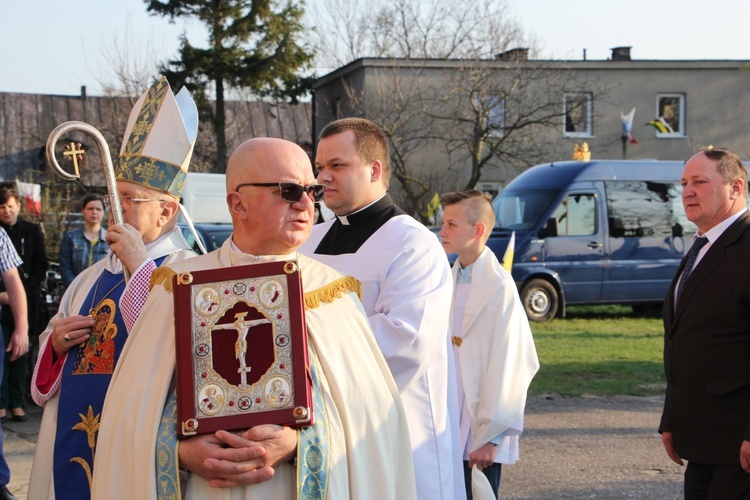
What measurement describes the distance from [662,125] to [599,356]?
74.8 ft

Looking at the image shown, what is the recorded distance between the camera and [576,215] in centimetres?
1722

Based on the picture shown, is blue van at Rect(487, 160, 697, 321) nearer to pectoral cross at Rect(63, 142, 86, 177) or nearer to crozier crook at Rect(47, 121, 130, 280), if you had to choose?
pectoral cross at Rect(63, 142, 86, 177)

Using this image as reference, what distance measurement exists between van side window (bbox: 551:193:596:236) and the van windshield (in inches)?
11.4

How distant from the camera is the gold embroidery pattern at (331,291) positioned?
294cm

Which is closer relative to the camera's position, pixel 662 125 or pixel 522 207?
pixel 522 207

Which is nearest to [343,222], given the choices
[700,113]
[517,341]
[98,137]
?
[98,137]

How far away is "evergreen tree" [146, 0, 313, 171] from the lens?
31.3m

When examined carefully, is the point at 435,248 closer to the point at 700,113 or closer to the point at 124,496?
the point at 124,496

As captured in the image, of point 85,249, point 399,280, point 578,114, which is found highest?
point 578,114

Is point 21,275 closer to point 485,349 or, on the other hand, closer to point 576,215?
point 485,349

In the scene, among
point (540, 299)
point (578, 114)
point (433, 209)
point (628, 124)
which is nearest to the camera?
point (540, 299)

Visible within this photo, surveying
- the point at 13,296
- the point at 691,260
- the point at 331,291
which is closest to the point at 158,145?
the point at 331,291

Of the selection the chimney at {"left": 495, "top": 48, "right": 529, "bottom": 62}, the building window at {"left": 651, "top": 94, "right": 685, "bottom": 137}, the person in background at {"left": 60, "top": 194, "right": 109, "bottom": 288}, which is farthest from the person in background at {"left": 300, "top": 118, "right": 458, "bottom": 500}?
the building window at {"left": 651, "top": 94, "right": 685, "bottom": 137}

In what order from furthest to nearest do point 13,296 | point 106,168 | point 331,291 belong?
point 13,296 → point 106,168 → point 331,291
